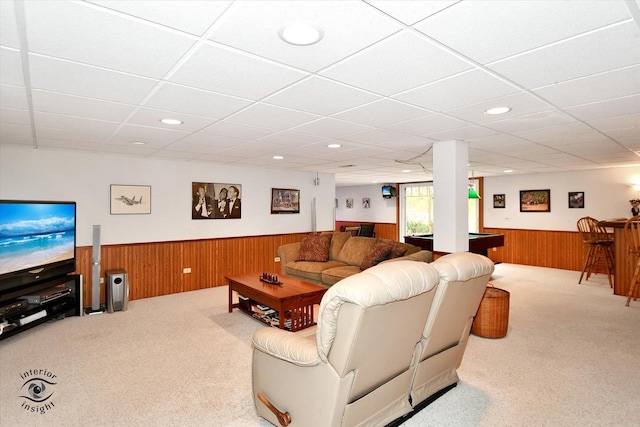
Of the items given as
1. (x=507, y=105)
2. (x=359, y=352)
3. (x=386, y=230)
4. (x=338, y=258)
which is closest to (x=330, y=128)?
(x=507, y=105)

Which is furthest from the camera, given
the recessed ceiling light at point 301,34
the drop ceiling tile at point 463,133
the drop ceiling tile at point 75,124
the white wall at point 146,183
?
the white wall at point 146,183

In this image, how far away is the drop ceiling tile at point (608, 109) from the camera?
2760 millimetres

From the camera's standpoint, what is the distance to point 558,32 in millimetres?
1662

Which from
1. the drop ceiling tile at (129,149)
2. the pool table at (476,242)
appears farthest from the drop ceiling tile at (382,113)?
the pool table at (476,242)

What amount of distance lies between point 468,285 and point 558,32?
1.59m

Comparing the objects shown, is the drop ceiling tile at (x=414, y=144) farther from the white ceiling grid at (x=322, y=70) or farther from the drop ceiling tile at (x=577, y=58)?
the drop ceiling tile at (x=577, y=58)

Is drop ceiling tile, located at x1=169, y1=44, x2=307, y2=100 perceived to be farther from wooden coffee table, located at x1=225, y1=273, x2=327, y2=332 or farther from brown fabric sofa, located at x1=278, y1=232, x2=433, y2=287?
brown fabric sofa, located at x1=278, y1=232, x2=433, y2=287

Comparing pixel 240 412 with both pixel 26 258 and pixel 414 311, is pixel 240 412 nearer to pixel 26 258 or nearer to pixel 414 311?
pixel 414 311

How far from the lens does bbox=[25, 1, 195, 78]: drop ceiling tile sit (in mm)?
1498

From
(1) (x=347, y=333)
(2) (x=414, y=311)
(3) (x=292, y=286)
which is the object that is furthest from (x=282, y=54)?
(3) (x=292, y=286)

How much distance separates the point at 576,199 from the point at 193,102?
8658mm

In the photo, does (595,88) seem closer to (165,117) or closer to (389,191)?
(165,117)

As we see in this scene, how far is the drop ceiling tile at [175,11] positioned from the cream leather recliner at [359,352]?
4.52ft

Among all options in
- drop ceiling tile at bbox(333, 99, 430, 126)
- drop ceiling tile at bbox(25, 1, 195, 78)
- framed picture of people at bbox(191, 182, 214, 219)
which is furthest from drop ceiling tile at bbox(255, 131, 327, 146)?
framed picture of people at bbox(191, 182, 214, 219)
